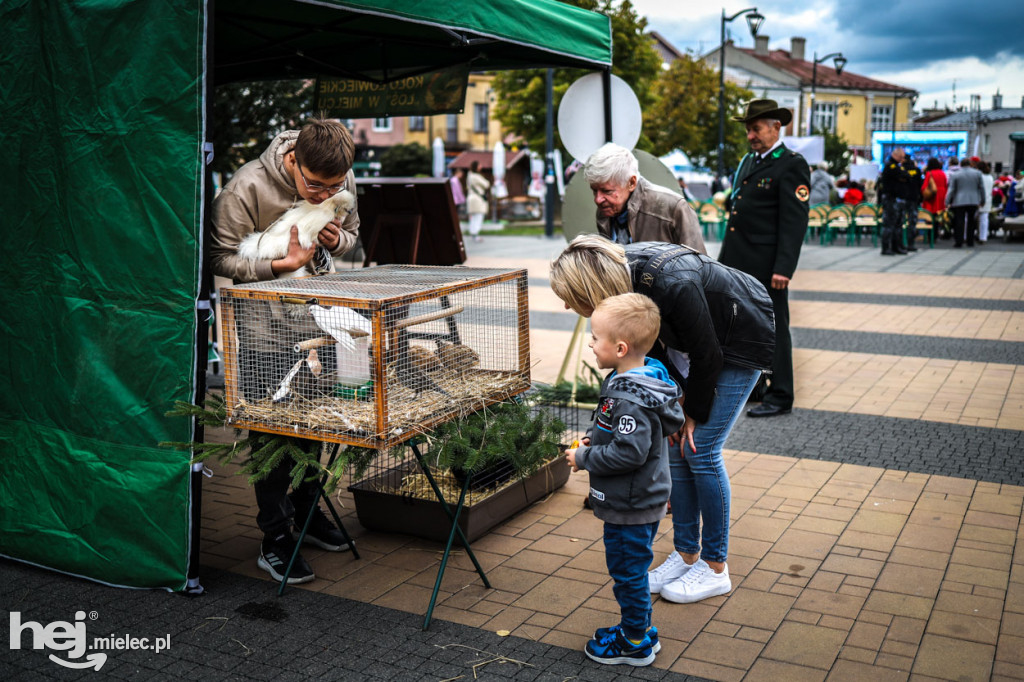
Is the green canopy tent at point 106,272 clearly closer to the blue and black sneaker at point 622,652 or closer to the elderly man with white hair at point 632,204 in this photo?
the elderly man with white hair at point 632,204

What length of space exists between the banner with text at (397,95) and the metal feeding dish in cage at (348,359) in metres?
2.77

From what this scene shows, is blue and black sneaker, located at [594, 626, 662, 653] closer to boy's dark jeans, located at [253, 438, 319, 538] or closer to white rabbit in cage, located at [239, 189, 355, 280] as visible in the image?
boy's dark jeans, located at [253, 438, 319, 538]

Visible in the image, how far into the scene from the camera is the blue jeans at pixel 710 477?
3486 millimetres

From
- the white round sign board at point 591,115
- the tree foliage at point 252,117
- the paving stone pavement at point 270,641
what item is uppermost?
the tree foliage at point 252,117

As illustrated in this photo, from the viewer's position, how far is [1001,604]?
3588 millimetres

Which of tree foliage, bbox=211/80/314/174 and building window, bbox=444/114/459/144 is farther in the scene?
building window, bbox=444/114/459/144

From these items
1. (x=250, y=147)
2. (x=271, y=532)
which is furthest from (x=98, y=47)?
(x=250, y=147)

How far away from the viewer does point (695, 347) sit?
3146mm

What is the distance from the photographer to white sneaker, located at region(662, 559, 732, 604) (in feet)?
12.0

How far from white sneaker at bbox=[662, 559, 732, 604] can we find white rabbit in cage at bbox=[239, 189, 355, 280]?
6.49 ft

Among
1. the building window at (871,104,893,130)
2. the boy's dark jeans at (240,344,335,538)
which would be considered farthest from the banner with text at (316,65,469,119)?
the building window at (871,104,893,130)

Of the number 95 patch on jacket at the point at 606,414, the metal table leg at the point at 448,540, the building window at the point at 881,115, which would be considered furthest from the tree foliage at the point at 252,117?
the building window at the point at 881,115

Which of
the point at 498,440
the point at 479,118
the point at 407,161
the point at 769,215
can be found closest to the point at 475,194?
the point at 407,161

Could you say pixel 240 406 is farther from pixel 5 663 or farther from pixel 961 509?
pixel 961 509
